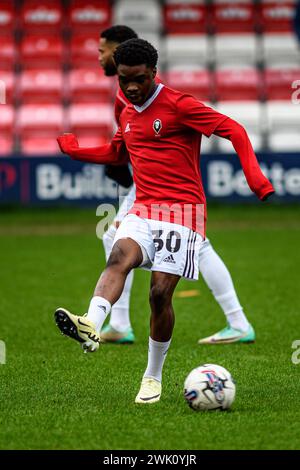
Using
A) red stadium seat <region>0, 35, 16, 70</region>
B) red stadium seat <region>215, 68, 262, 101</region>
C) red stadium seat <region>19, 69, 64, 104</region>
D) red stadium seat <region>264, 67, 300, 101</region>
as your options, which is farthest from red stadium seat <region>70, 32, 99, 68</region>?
red stadium seat <region>264, 67, 300, 101</region>

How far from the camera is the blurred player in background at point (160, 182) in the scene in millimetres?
5578

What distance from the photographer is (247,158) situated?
5.56m

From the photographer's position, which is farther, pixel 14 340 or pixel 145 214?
pixel 14 340

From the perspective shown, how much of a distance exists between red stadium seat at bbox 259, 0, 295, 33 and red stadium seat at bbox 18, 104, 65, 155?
4.30 metres

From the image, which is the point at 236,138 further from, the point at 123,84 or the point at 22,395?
the point at 22,395

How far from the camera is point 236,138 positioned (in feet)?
18.4

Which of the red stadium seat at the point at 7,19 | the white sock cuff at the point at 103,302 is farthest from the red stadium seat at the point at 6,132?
the white sock cuff at the point at 103,302

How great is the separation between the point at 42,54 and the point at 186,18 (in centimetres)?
284

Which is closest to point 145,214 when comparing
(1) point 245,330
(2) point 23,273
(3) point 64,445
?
(3) point 64,445

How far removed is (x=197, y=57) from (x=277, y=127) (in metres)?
2.26

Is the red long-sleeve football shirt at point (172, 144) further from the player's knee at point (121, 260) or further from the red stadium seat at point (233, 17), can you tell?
the red stadium seat at point (233, 17)

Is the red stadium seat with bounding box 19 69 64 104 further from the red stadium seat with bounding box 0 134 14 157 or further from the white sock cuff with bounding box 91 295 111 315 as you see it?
the white sock cuff with bounding box 91 295 111 315

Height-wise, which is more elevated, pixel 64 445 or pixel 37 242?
pixel 64 445

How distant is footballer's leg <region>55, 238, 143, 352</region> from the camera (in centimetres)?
499
